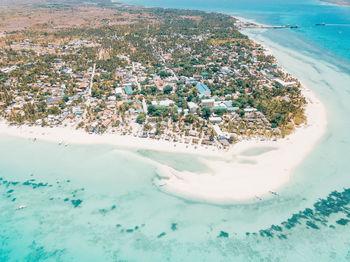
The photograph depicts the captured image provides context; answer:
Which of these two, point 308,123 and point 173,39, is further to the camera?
point 173,39

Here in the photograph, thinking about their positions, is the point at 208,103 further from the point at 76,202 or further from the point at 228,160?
the point at 76,202

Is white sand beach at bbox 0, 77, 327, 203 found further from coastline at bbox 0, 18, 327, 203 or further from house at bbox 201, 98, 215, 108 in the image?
house at bbox 201, 98, 215, 108

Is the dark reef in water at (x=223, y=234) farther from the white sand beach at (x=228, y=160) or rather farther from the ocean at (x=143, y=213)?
the white sand beach at (x=228, y=160)

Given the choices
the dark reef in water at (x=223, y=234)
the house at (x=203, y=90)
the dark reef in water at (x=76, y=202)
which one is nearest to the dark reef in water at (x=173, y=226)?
the dark reef in water at (x=223, y=234)

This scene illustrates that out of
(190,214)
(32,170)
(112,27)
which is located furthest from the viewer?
(112,27)

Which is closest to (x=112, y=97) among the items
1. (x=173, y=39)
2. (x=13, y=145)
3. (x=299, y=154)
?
(x=13, y=145)

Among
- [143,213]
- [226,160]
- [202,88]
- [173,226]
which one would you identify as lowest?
[173,226]

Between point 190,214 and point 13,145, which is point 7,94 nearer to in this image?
point 13,145

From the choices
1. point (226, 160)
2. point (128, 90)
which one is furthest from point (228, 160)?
point (128, 90)
